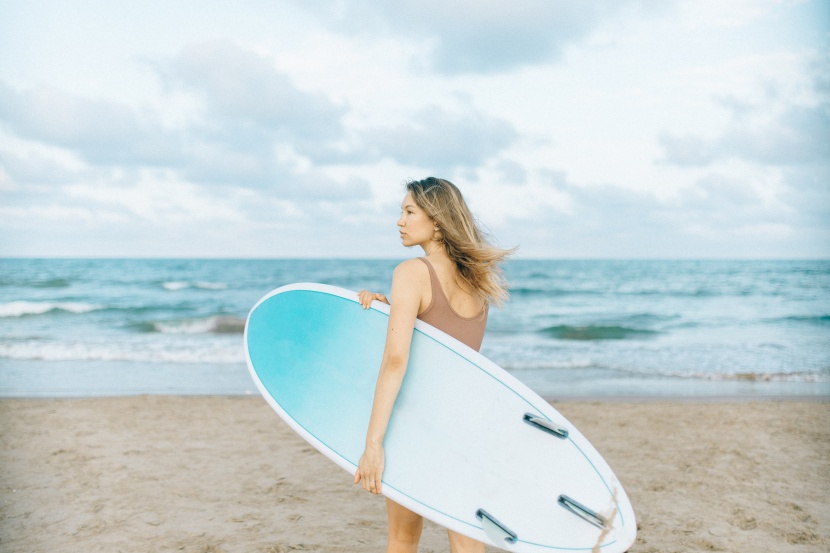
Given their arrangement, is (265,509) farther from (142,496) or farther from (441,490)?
(441,490)

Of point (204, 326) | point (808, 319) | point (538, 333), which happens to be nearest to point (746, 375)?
point (538, 333)

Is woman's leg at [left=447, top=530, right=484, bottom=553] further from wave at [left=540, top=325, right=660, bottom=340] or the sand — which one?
wave at [left=540, top=325, right=660, bottom=340]

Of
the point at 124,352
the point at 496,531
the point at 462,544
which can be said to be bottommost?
the point at 124,352

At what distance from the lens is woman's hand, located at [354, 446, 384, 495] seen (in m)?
1.78

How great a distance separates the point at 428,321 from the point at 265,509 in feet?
7.70

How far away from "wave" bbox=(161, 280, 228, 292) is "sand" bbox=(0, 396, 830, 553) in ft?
57.3

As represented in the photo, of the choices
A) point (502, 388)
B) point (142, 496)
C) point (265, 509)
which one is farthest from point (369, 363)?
point (142, 496)

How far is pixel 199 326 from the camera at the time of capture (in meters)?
14.6

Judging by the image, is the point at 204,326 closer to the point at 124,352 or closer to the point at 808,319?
the point at 124,352

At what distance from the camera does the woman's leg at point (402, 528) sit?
199 cm

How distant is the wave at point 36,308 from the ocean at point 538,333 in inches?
2.0

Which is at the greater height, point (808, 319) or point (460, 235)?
point (460, 235)

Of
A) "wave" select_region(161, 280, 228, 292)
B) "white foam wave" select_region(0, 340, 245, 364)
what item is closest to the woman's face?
"white foam wave" select_region(0, 340, 245, 364)

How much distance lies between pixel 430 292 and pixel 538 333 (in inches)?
483
